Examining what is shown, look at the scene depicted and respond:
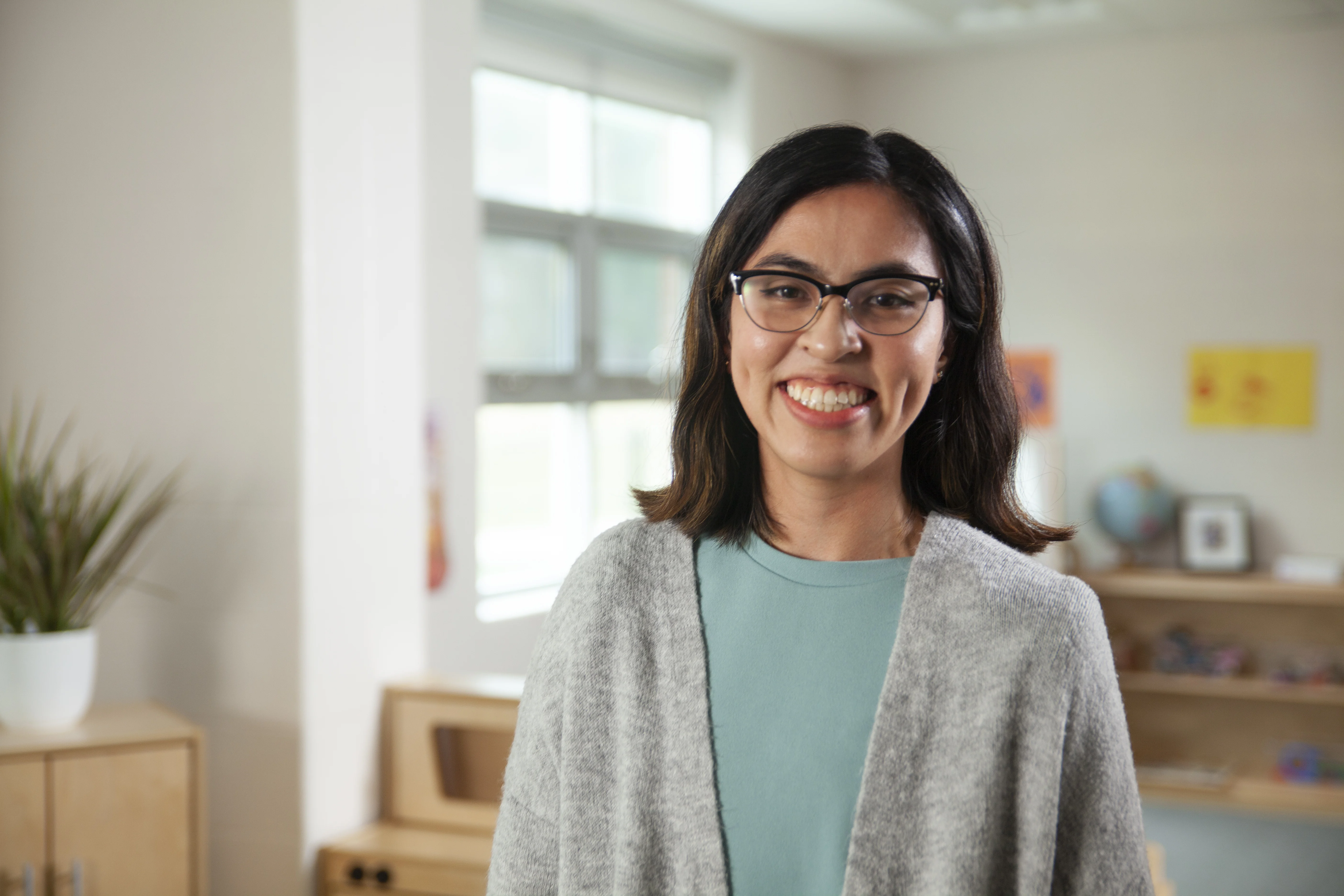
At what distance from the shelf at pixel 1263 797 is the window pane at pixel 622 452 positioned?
2.40 m

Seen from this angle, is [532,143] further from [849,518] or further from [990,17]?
[849,518]

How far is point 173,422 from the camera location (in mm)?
2518

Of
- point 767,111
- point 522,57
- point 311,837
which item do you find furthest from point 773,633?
point 767,111

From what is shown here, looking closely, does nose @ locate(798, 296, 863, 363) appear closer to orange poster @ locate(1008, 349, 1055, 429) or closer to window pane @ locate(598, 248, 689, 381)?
window pane @ locate(598, 248, 689, 381)

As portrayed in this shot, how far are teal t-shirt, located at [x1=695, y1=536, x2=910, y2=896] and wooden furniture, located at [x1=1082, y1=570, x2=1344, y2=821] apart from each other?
14.5ft

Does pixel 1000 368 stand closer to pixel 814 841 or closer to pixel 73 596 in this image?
pixel 814 841

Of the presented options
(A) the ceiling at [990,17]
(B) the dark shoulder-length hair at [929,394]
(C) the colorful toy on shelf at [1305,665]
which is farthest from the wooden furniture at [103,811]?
(C) the colorful toy on shelf at [1305,665]

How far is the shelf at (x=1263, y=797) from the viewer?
495 centimetres

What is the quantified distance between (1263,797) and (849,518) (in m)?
4.81

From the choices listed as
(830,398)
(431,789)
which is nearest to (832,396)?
(830,398)

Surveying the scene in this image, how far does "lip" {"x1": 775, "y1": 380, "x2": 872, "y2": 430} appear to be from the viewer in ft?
3.29

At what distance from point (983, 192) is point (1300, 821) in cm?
300

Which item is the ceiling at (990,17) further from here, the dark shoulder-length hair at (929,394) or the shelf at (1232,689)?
the dark shoulder-length hair at (929,394)

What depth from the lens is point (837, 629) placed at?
1035mm
